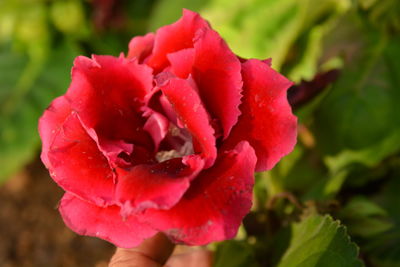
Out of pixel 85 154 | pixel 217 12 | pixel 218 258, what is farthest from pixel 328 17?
pixel 85 154

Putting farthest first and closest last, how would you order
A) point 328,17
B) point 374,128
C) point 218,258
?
point 328,17
point 374,128
point 218,258

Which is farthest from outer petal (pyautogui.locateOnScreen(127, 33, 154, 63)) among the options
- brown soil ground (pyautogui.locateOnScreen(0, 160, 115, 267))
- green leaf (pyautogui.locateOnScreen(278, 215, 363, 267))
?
brown soil ground (pyautogui.locateOnScreen(0, 160, 115, 267))

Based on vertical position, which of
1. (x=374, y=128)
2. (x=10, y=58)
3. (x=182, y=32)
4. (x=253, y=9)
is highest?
(x=182, y=32)

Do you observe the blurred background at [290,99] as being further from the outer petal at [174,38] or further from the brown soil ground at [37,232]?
the outer petal at [174,38]

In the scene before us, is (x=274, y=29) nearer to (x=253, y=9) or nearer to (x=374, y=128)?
(x=253, y=9)

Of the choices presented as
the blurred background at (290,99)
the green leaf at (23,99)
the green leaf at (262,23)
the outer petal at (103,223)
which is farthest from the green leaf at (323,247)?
the green leaf at (23,99)

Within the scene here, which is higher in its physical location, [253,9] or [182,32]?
[182,32]

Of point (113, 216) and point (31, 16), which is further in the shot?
point (31, 16)

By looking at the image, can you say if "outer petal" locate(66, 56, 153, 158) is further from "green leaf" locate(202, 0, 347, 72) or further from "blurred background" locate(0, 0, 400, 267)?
"green leaf" locate(202, 0, 347, 72)
